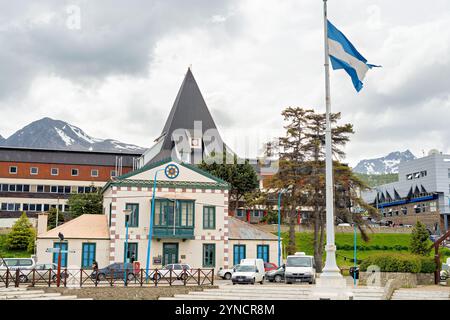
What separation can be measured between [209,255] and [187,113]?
140ft

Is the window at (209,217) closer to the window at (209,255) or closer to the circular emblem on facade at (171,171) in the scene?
the window at (209,255)

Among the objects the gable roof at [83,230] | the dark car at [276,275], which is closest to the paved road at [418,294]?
the dark car at [276,275]

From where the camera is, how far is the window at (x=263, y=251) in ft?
162

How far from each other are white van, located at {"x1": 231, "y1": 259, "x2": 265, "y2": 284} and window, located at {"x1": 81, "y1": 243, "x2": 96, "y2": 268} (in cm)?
1314

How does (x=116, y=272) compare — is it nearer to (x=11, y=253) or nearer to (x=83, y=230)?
(x=83, y=230)

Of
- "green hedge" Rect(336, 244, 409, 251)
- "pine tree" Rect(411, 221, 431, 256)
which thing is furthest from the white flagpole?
"green hedge" Rect(336, 244, 409, 251)

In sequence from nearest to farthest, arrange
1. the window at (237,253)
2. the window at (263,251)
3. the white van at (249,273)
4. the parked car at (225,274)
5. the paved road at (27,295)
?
the paved road at (27,295), the white van at (249,273), the parked car at (225,274), the window at (237,253), the window at (263,251)

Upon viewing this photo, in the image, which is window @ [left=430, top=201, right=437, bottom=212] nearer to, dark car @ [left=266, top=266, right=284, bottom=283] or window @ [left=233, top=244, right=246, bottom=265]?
window @ [left=233, top=244, right=246, bottom=265]

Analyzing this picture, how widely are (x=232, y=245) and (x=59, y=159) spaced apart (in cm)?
4713

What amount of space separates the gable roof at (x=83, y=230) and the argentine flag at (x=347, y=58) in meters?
27.7

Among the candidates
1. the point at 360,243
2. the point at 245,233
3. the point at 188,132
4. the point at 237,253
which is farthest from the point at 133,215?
the point at 188,132

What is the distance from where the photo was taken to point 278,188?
52.6m
